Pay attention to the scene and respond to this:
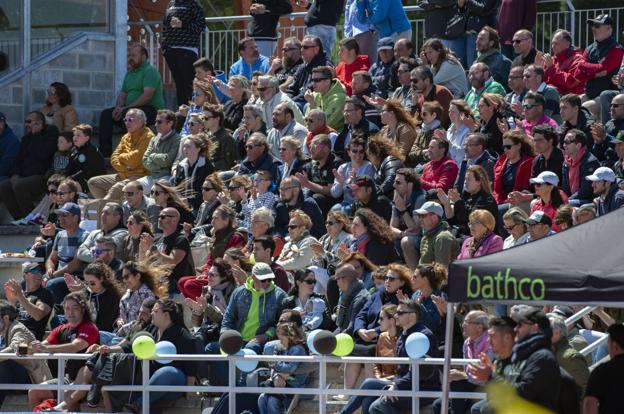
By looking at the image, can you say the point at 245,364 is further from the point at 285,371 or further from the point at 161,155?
the point at 161,155

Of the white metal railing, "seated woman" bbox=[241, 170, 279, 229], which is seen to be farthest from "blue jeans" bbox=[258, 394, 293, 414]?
"seated woman" bbox=[241, 170, 279, 229]

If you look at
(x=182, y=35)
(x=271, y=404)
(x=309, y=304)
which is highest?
(x=182, y=35)

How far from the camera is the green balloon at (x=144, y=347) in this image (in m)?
13.7

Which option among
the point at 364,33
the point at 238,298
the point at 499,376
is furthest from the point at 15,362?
the point at 364,33

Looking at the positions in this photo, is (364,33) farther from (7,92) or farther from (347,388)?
(347,388)

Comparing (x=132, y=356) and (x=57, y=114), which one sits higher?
(x=57, y=114)

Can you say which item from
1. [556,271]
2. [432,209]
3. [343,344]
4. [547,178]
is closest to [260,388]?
[343,344]

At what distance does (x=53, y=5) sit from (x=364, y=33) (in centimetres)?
580

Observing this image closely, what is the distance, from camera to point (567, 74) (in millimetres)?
18203

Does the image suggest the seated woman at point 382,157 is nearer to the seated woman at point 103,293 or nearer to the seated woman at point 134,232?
the seated woman at point 134,232

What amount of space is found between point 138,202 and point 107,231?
0.83 meters

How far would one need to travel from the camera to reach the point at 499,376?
1060cm

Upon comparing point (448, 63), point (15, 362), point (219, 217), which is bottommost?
point (15, 362)

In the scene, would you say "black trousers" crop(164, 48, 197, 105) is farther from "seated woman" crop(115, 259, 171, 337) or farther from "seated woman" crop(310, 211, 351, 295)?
"seated woman" crop(115, 259, 171, 337)
